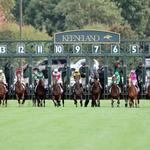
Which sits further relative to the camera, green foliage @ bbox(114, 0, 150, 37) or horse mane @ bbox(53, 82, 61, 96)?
green foliage @ bbox(114, 0, 150, 37)

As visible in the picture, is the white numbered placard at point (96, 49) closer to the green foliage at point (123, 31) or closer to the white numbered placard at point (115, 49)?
the white numbered placard at point (115, 49)

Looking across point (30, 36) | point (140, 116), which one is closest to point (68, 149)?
point (140, 116)

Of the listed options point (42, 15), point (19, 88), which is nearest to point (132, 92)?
point (19, 88)

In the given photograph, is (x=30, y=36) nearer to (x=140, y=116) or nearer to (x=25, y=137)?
(x=140, y=116)

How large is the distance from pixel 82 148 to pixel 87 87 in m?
24.9

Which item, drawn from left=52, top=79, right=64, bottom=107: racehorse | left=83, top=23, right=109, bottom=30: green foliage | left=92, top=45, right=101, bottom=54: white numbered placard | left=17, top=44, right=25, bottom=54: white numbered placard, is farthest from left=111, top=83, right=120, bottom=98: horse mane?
left=83, top=23, right=109, bottom=30: green foliage

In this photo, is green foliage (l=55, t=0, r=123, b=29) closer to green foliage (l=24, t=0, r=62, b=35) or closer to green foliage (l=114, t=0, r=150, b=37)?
green foliage (l=114, t=0, r=150, b=37)

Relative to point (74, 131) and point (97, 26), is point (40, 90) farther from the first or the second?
point (97, 26)

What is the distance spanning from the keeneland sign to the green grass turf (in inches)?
591

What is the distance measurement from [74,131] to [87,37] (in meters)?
22.1

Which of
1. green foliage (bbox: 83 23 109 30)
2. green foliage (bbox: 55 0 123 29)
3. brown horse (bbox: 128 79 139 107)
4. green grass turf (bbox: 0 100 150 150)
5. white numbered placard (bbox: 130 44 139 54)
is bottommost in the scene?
green grass turf (bbox: 0 100 150 150)

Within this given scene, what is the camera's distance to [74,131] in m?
20.5

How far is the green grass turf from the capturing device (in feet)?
56.8

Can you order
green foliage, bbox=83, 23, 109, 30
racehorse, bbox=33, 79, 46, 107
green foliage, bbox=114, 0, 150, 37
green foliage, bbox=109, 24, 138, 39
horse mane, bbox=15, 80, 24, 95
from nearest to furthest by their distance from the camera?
racehorse, bbox=33, 79, 46, 107
horse mane, bbox=15, 80, 24, 95
green foliage, bbox=109, 24, 138, 39
green foliage, bbox=83, 23, 109, 30
green foliage, bbox=114, 0, 150, 37
